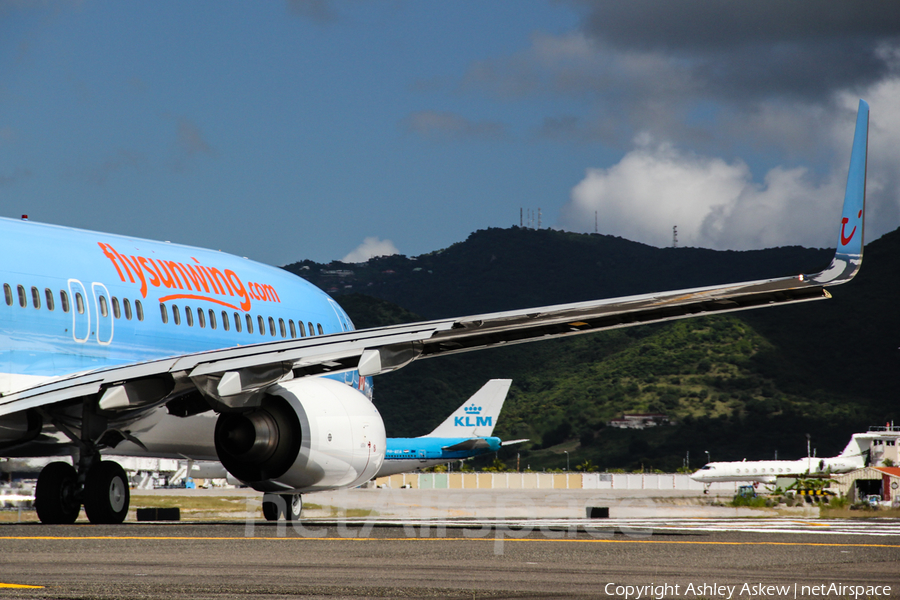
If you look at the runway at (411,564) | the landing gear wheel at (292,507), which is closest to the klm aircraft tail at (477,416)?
the landing gear wheel at (292,507)

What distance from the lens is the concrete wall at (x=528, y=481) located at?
321 ft

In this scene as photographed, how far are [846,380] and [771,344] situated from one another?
38.3 feet

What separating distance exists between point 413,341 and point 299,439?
11.5 feet

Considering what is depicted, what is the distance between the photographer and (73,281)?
1590 cm

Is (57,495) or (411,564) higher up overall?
(57,495)

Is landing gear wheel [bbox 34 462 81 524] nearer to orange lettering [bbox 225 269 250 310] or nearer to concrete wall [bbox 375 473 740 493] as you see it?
orange lettering [bbox 225 269 250 310]

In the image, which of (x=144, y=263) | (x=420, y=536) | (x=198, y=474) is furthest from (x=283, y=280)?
(x=198, y=474)

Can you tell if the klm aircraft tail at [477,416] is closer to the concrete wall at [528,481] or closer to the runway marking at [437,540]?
the concrete wall at [528,481]

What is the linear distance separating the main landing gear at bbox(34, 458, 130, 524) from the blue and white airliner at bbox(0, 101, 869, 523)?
0.02m

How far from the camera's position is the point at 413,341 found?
12.2 m

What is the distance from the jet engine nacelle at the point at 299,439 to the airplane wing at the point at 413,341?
1248 millimetres

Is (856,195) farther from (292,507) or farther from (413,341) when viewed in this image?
(292,507)

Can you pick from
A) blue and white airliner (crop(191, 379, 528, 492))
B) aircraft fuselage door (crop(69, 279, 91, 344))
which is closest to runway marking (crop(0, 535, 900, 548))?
aircraft fuselage door (crop(69, 279, 91, 344))

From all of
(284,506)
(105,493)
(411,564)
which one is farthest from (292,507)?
(411,564)
